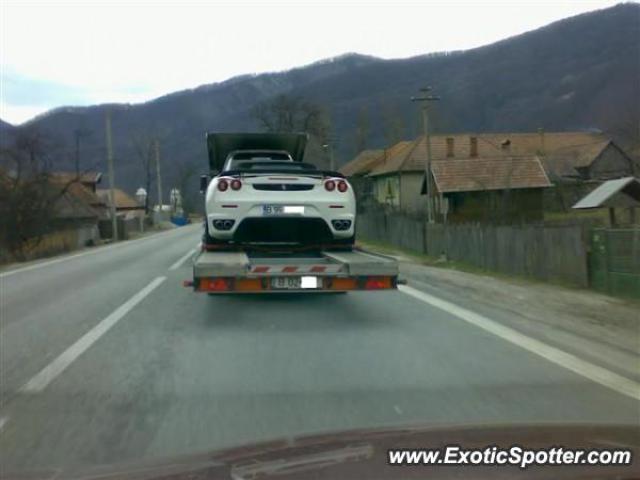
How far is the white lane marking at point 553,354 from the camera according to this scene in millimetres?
7062

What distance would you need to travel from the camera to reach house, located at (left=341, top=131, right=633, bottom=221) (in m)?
47.2

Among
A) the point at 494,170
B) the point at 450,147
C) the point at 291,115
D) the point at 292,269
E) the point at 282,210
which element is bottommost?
the point at 292,269

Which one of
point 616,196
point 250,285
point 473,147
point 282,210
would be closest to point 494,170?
point 473,147

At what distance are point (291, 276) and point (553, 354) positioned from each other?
9.84 ft

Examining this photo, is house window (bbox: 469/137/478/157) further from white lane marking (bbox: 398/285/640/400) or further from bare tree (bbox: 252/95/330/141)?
white lane marking (bbox: 398/285/640/400)

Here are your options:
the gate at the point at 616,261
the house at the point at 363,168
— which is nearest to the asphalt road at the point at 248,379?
the gate at the point at 616,261

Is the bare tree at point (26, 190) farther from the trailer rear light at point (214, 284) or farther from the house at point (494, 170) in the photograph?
the trailer rear light at point (214, 284)

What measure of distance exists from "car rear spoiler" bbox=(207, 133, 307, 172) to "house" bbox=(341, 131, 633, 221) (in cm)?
1677

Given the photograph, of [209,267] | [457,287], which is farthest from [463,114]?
[209,267]

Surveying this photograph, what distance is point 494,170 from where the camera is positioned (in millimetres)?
48875

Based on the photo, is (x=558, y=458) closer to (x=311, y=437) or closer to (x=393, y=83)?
(x=311, y=437)

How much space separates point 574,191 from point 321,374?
4694cm

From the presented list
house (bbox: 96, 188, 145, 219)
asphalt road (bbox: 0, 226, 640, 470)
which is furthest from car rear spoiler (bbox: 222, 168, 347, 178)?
house (bbox: 96, 188, 145, 219)

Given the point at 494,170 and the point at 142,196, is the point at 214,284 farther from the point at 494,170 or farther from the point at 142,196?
the point at 142,196
